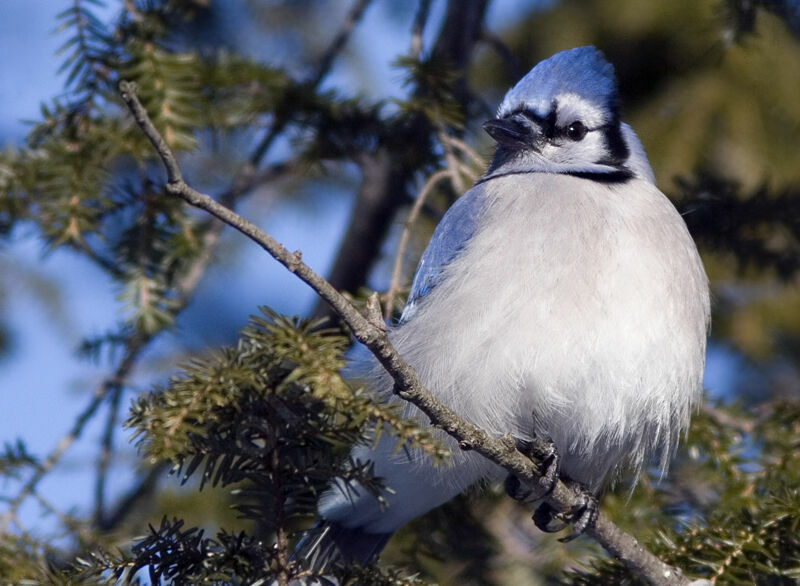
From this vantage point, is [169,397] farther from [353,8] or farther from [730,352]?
[730,352]

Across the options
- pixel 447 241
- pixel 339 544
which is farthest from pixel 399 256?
pixel 339 544

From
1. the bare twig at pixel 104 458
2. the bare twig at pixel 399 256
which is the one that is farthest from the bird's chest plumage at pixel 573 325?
the bare twig at pixel 104 458

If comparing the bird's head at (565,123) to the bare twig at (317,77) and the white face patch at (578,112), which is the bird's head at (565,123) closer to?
the white face patch at (578,112)

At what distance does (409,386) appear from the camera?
6.68ft

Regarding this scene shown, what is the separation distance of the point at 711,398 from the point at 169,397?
2.14 m

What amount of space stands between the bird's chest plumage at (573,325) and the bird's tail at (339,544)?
2.23 ft

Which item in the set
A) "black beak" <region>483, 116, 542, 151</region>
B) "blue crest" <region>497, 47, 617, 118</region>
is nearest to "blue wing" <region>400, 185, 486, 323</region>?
"black beak" <region>483, 116, 542, 151</region>

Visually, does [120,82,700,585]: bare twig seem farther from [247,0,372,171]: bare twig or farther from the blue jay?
[247,0,372,171]: bare twig

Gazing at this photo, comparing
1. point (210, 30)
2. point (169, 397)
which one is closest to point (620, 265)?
point (169, 397)

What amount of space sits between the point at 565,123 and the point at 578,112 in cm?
7

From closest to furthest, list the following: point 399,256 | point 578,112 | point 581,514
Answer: point 581,514 < point 399,256 < point 578,112

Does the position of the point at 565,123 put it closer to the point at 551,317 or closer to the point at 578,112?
the point at 578,112

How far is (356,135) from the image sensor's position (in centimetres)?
361

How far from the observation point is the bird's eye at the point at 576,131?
351cm
